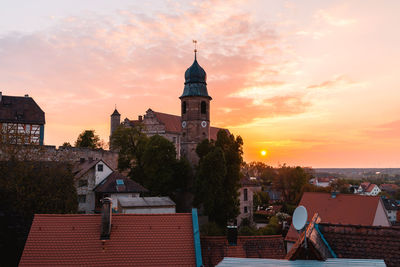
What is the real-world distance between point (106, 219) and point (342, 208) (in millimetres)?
22032

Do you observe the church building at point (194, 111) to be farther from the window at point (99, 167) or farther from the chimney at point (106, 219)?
the chimney at point (106, 219)

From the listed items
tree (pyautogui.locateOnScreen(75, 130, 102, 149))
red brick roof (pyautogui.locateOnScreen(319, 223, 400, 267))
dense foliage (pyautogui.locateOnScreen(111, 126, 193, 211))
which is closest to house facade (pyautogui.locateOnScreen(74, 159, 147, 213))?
dense foliage (pyautogui.locateOnScreen(111, 126, 193, 211))

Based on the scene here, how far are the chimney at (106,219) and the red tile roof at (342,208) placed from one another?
1712cm

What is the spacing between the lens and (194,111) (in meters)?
46.9

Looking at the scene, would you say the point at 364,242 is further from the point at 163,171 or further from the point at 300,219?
the point at 163,171

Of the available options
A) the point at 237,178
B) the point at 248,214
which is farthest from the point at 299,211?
the point at 248,214

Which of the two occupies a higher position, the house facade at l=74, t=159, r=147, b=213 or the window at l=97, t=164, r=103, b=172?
the window at l=97, t=164, r=103, b=172

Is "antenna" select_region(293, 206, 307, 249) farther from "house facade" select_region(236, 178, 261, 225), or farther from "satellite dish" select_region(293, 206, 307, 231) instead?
"house facade" select_region(236, 178, 261, 225)

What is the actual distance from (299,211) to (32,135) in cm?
4547

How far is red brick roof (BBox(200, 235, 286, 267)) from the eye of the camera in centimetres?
1622

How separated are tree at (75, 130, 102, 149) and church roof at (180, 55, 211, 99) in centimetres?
3305

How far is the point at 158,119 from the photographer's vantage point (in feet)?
232

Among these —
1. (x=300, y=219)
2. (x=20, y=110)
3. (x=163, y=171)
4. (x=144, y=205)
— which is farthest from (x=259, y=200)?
(x=300, y=219)

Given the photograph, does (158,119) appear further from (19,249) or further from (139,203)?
(19,249)
